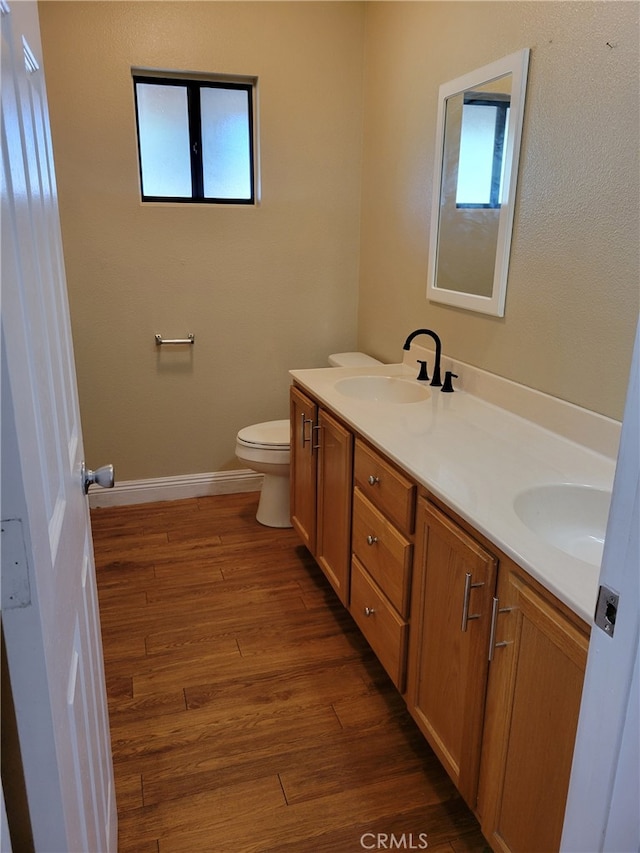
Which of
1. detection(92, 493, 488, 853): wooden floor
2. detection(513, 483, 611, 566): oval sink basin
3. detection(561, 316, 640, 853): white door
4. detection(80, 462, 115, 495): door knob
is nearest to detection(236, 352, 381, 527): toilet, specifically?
detection(92, 493, 488, 853): wooden floor

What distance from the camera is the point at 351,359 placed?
10.9 feet

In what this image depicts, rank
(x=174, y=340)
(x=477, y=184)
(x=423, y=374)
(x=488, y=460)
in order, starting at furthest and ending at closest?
(x=174, y=340), (x=423, y=374), (x=477, y=184), (x=488, y=460)

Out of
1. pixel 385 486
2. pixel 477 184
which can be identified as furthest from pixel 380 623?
pixel 477 184

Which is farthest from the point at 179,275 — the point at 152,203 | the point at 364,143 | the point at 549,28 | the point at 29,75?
the point at 29,75

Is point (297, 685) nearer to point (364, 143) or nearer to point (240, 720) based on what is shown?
point (240, 720)

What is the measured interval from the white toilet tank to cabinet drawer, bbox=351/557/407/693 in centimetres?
132

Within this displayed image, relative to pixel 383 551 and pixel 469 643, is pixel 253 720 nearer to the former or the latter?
pixel 383 551

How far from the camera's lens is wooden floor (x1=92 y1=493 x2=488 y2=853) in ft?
5.20

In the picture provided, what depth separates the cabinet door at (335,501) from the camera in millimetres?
2160

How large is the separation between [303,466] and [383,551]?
34.3 inches

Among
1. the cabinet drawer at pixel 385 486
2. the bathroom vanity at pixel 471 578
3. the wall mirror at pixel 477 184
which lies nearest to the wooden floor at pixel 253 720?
the bathroom vanity at pixel 471 578

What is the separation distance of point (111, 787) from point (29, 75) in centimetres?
142

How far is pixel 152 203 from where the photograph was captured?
123 inches

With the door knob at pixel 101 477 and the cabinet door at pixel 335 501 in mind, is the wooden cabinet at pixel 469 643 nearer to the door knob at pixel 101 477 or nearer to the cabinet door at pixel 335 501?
the cabinet door at pixel 335 501
